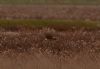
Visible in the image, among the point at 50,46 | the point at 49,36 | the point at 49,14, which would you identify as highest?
the point at 50,46

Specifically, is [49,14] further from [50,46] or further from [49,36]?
[50,46]

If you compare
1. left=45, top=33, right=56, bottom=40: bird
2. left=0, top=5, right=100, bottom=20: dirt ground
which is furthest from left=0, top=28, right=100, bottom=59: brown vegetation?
left=0, top=5, right=100, bottom=20: dirt ground

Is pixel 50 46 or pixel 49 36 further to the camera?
pixel 49 36

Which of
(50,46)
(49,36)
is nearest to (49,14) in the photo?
(49,36)

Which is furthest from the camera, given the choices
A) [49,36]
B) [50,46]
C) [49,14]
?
[49,14]

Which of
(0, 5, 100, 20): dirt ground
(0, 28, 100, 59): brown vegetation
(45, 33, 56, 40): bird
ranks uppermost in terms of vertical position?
(0, 28, 100, 59): brown vegetation

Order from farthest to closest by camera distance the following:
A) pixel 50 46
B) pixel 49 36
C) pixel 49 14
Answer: pixel 49 14
pixel 49 36
pixel 50 46

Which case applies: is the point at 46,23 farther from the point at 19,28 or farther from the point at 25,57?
the point at 25,57

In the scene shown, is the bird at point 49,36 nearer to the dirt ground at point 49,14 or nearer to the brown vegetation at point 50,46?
the brown vegetation at point 50,46

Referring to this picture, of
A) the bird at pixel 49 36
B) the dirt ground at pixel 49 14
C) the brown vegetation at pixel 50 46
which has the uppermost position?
the brown vegetation at pixel 50 46

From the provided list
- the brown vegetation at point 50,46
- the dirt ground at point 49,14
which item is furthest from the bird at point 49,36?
the dirt ground at point 49,14

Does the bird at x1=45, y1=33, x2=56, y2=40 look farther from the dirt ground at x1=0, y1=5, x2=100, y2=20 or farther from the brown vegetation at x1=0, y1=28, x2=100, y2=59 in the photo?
the dirt ground at x1=0, y1=5, x2=100, y2=20

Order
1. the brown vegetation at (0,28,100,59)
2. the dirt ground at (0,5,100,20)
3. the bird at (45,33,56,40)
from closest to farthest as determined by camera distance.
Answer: the brown vegetation at (0,28,100,59) < the bird at (45,33,56,40) < the dirt ground at (0,5,100,20)

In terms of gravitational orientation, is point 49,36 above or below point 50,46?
below
